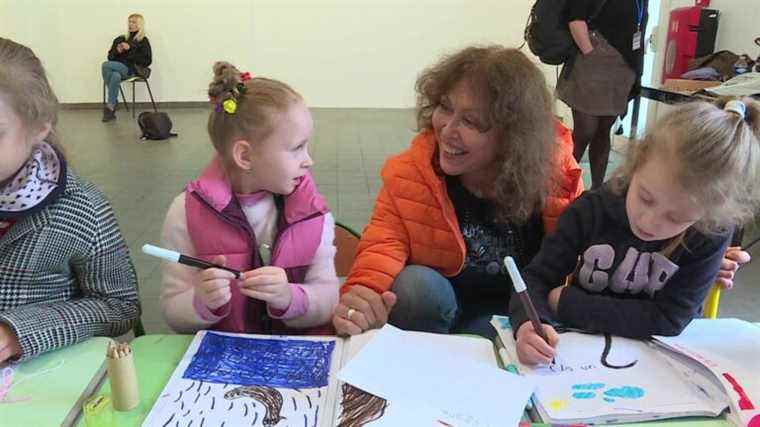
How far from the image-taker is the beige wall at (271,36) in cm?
696

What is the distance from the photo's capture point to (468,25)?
714 centimetres

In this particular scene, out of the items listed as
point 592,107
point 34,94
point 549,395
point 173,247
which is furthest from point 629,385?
point 592,107

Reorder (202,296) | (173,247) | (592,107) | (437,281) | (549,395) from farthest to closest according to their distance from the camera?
1. (592,107)
2. (437,281)
3. (173,247)
4. (202,296)
5. (549,395)

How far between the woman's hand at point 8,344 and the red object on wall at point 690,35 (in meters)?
4.20

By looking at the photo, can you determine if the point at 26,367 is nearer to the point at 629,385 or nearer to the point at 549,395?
the point at 549,395

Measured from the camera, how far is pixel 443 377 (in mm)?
855

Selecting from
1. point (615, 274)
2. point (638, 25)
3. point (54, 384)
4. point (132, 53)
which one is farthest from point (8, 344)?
point (132, 53)

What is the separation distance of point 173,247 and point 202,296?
0.19 metres

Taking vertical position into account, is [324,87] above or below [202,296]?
below

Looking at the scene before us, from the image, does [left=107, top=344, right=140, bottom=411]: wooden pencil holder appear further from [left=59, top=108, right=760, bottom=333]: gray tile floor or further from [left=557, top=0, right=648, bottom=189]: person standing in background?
[left=557, top=0, right=648, bottom=189]: person standing in background

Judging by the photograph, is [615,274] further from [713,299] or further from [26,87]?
[26,87]

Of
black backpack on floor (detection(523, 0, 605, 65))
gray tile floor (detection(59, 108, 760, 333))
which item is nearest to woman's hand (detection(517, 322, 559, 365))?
gray tile floor (detection(59, 108, 760, 333))

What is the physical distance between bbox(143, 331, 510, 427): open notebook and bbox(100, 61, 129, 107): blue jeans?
20.9ft

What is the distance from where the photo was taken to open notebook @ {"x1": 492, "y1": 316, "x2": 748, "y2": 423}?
2.61ft
